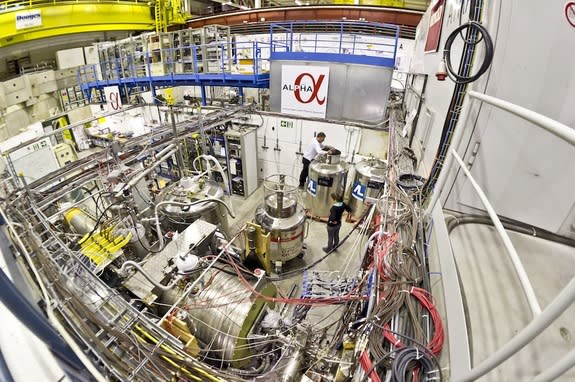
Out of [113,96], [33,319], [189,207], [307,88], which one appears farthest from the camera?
[113,96]

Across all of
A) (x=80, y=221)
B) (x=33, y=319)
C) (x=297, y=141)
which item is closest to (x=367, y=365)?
(x=33, y=319)

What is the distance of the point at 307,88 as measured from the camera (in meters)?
6.82

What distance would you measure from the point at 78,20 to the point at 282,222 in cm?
1176

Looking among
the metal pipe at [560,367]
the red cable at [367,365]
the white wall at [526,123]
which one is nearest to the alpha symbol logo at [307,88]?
the white wall at [526,123]

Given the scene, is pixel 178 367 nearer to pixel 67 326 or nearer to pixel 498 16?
pixel 67 326

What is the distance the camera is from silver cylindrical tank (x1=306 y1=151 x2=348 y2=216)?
6090 millimetres

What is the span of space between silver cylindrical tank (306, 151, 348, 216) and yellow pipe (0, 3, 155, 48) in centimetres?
1071

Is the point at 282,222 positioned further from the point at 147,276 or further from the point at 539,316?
the point at 539,316

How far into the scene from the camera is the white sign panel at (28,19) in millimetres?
8539

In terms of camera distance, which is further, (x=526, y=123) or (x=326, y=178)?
(x=326, y=178)

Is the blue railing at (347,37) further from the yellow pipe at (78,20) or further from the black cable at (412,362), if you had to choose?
the black cable at (412,362)

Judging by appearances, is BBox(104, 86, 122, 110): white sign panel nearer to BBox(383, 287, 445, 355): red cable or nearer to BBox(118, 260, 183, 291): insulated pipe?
BBox(118, 260, 183, 291): insulated pipe

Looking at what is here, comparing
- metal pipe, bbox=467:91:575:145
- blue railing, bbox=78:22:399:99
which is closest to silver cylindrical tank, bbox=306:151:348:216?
blue railing, bbox=78:22:399:99

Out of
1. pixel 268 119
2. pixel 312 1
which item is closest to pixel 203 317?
pixel 268 119
